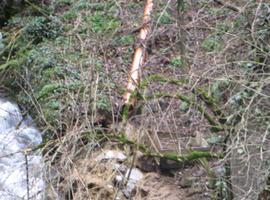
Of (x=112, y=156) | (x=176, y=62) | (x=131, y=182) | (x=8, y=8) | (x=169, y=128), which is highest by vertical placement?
(x=8, y=8)

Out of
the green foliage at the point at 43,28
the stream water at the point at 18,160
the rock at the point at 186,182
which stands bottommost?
the rock at the point at 186,182

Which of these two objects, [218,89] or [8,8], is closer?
[218,89]

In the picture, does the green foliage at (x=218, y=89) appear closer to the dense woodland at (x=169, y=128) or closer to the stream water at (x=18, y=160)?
the dense woodland at (x=169, y=128)

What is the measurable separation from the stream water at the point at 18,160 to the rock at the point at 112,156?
558 mm

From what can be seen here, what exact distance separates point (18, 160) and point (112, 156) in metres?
2.44

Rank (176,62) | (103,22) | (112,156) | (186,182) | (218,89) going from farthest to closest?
1. (103,22)
2. (176,62)
3. (186,182)
4. (218,89)
5. (112,156)

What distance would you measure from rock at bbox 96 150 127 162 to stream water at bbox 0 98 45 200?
56 centimetres

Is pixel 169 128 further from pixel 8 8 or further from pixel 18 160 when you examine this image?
pixel 8 8

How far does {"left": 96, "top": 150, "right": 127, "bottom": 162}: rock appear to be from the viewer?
511cm

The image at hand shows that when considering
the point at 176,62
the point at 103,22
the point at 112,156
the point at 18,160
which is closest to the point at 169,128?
the point at 112,156

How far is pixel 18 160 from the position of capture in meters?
7.32

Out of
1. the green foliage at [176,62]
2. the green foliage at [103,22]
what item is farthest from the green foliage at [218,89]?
the green foliage at [103,22]

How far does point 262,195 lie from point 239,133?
692 mm

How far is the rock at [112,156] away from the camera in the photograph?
5.11m
